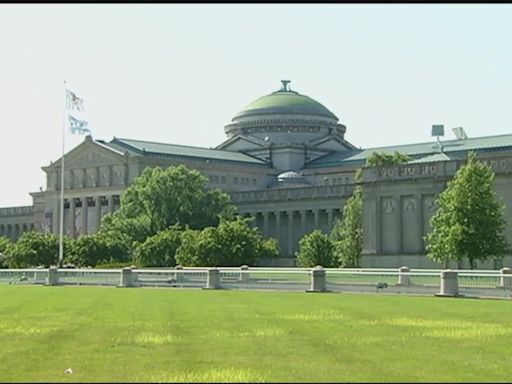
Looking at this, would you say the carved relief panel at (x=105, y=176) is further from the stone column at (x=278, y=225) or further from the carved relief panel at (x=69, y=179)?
the stone column at (x=278, y=225)

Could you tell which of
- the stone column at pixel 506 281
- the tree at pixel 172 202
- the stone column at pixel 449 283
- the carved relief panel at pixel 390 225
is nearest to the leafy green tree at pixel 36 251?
the tree at pixel 172 202

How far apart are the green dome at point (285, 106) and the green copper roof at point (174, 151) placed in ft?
31.9

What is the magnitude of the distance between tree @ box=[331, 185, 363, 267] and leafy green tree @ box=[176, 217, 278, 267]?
8769mm

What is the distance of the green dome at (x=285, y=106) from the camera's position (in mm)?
184125

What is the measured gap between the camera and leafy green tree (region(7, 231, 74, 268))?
105 metres

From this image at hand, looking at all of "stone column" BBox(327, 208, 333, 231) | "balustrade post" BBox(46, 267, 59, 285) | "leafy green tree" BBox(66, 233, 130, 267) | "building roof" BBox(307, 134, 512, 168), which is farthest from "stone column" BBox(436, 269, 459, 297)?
Result: "stone column" BBox(327, 208, 333, 231)

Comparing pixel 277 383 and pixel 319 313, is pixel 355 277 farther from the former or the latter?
pixel 277 383

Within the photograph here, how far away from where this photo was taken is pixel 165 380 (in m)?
17.0

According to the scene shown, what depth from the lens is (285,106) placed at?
184000 millimetres

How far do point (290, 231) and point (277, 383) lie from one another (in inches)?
5184

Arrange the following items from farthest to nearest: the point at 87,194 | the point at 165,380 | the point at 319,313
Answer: the point at 87,194
the point at 319,313
the point at 165,380

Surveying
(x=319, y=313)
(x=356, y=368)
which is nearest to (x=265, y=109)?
(x=319, y=313)

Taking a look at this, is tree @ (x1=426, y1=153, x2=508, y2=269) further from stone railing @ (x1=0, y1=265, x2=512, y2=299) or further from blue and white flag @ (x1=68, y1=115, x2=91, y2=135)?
blue and white flag @ (x1=68, y1=115, x2=91, y2=135)

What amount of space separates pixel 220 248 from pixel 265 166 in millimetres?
82406
